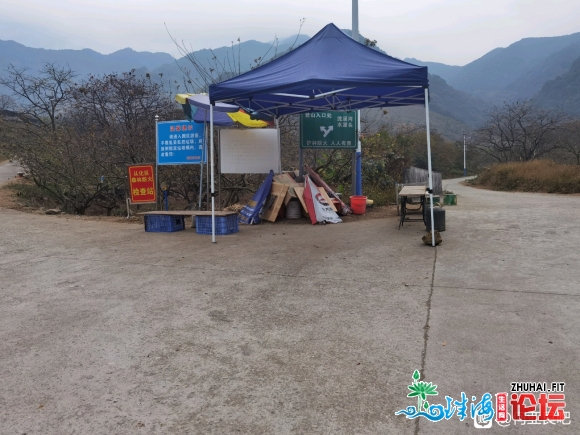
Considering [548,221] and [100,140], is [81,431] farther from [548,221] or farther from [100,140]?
[100,140]

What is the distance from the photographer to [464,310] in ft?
12.6

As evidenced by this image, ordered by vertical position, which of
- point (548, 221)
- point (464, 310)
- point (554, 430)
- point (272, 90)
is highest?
point (272, 90)

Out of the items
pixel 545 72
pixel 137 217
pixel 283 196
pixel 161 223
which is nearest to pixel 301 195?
pixel 283 196

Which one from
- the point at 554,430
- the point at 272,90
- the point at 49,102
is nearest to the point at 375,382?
the point at 554,430

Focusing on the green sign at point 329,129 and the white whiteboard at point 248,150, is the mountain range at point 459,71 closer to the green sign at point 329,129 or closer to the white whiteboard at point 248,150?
the green sign at point 329,129

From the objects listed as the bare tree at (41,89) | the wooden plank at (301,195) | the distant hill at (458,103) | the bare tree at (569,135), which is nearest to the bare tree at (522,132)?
the bare tree at (569,135)

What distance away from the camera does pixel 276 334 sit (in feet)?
11.3

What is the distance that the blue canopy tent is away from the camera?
20.1ft

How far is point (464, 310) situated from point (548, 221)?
550 cm

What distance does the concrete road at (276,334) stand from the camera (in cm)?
243

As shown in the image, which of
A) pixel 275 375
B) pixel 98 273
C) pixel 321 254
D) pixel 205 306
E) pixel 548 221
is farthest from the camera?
pixel 548 221

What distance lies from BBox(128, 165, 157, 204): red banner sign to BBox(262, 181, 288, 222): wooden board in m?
2.51

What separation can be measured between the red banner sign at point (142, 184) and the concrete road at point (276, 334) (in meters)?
3.10

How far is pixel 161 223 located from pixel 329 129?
4.37 metres
